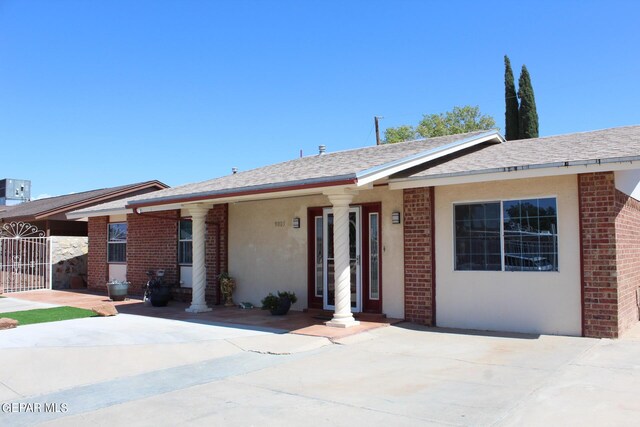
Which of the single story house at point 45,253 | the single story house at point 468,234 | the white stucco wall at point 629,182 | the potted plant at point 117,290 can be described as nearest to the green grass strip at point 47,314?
the potted plant at point 117,290

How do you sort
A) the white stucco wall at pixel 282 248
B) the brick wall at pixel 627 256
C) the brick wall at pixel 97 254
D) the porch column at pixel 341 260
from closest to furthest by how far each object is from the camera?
the brick wall at pixel 627 256 < the porch column at pixel 341 260 < the white stucco wall at pixel 282 248 < the brick wall at pixel 97 254

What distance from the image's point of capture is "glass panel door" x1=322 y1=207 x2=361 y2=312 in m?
11.3

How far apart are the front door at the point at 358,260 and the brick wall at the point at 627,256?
168 inches

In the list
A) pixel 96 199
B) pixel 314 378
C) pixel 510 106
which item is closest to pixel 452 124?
pixel 510 106

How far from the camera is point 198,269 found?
1268 cm

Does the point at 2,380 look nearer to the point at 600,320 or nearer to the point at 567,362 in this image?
the point at 567,362

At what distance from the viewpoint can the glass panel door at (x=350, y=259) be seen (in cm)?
1132

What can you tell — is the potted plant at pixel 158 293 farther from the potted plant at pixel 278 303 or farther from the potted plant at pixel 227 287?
the potted plant at pixel 278 303

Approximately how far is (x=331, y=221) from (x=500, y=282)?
3.93 m

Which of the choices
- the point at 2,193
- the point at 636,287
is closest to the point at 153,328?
the point at 636,287

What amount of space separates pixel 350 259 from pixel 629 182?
5416 millimetres

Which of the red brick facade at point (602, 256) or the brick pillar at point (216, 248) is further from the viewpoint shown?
the brick pillar at point (216, 248)

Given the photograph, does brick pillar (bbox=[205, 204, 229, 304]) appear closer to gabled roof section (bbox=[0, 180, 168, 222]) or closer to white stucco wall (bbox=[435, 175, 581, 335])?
white stucco wall (bbox=[435, 175, 581, 335])

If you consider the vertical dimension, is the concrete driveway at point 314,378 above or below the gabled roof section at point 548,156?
below
